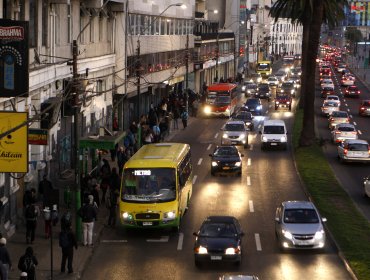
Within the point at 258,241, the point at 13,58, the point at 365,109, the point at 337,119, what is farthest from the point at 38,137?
the point at 365,109

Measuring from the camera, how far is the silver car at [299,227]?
3027cm

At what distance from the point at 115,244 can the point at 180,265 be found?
4.08 m

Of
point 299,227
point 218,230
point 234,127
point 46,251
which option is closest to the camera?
point 218,230

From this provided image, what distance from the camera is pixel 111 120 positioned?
59.8 m

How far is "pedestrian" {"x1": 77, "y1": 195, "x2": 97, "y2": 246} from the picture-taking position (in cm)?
3052

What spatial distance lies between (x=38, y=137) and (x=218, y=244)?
7960 millimetres

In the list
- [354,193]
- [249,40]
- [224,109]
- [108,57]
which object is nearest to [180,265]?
[354,193]

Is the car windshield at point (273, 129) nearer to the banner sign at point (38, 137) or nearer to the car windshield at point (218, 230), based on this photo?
the banner sign at point (38, 137)

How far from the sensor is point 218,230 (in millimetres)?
29078

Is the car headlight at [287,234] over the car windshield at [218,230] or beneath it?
beneath

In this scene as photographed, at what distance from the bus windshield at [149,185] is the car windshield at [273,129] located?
27.0m

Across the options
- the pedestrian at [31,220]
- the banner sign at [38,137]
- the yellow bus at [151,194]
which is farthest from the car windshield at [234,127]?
the pedestrian at [31,220]

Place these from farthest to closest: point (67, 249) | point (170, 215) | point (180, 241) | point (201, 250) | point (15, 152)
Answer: point (170, 215) < point (180, 241) < point (201, 250) < point (67, 249) < point (15, 152)

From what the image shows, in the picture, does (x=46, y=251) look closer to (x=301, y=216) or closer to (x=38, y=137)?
(x=38, y=137)
